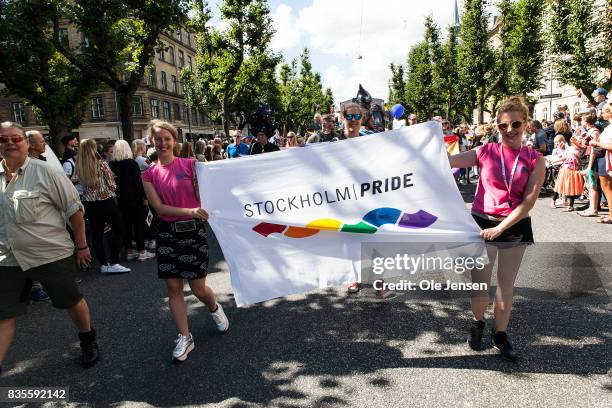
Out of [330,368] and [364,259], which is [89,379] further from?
[364,259]

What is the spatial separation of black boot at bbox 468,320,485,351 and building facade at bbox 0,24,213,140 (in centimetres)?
4641

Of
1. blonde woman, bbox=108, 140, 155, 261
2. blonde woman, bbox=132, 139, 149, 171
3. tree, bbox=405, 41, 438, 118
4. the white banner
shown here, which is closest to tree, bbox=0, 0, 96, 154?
blonde woman, bbox=132, 139, 149, 171

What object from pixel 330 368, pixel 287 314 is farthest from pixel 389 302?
pixel 330 368

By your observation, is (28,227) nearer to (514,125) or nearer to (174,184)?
(174,184)

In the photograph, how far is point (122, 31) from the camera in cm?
1505

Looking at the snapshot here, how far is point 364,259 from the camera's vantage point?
11.8 ft

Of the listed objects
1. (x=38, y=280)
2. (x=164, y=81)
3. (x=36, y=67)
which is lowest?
(x=38, y=280)

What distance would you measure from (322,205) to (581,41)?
2318 cm

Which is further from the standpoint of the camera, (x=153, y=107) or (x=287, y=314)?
(x=153, y=107)

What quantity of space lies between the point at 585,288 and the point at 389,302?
231 centimetres

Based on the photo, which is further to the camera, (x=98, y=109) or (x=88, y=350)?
(x=98, y=109)

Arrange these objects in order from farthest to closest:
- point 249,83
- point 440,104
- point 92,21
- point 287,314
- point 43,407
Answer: point 440,104, point 249,83, point 92,21, point 287,314, point 43,407

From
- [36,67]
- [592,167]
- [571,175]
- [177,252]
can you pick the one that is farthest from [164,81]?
[177,252]

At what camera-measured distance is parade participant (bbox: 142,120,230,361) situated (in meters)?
3.45
